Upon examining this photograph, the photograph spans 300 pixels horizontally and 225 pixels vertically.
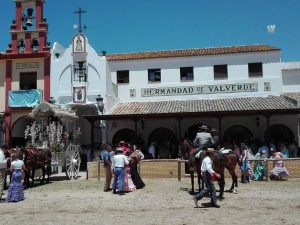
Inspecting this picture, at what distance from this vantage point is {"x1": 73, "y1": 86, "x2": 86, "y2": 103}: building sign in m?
22.5

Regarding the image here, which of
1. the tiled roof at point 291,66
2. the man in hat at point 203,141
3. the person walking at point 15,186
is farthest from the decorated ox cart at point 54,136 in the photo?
the tiled roof at point 291,66

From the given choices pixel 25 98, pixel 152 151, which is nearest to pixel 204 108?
pixel 152 151

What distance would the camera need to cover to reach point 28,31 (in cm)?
2372

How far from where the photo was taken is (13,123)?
76.7ft

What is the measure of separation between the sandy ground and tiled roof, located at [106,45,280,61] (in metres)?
11.6

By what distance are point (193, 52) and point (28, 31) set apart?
34.0ft

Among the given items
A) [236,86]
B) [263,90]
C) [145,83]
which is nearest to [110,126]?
[145,83]

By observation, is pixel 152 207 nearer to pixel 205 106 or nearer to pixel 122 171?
pixel 122 171

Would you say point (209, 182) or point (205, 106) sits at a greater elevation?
point (205, 106)

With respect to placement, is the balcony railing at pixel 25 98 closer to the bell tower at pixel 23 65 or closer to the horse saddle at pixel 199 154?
the bell tower at pixel 23 65

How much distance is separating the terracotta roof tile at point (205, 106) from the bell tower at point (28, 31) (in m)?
6.18

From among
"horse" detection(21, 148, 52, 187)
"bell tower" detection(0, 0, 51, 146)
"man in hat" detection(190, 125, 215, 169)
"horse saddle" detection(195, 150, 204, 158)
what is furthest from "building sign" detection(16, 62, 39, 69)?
"horse saddle" detection(195, 150, 204, 158)

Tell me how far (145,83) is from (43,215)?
16.4 meters

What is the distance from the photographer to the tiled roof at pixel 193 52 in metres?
24.0
